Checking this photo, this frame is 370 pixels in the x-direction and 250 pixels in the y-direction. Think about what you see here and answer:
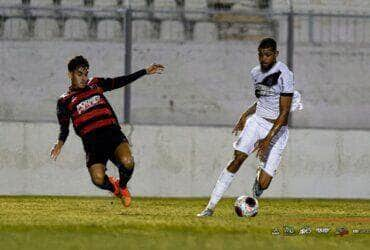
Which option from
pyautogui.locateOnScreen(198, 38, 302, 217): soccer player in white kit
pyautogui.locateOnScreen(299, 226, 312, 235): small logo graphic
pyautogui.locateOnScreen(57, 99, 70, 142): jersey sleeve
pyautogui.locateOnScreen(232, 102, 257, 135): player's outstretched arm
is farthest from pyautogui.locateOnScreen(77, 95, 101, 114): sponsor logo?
pyautogui.locateOnScreen(299, 226, 312, 235): small logo graphic

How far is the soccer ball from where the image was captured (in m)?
12.8

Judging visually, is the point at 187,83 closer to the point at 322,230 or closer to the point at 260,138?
the point at 260,138

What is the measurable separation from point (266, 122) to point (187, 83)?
Result: 4.67 metres

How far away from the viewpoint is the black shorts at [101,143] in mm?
13664

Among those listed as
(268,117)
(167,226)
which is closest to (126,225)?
(167,226)

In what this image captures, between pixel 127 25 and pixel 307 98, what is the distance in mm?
3118

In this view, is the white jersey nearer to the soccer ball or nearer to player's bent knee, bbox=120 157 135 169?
the soccer ball

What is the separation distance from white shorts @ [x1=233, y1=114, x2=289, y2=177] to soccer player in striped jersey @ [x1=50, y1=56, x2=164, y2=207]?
52.4 inches

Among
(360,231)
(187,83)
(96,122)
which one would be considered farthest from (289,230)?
(187,83)

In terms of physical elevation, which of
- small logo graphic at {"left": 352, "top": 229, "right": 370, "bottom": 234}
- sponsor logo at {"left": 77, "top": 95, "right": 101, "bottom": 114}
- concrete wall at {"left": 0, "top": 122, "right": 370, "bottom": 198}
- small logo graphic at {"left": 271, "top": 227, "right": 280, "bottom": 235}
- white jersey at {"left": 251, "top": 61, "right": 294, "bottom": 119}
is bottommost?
concrete wall at {"left": 0, "top": 122, "right": 370, "bottom": 198}

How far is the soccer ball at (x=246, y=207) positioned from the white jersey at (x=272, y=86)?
3.25ft

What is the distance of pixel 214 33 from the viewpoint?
19141mm

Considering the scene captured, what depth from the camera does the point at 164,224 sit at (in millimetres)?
11555

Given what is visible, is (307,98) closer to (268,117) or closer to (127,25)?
(127,25)
